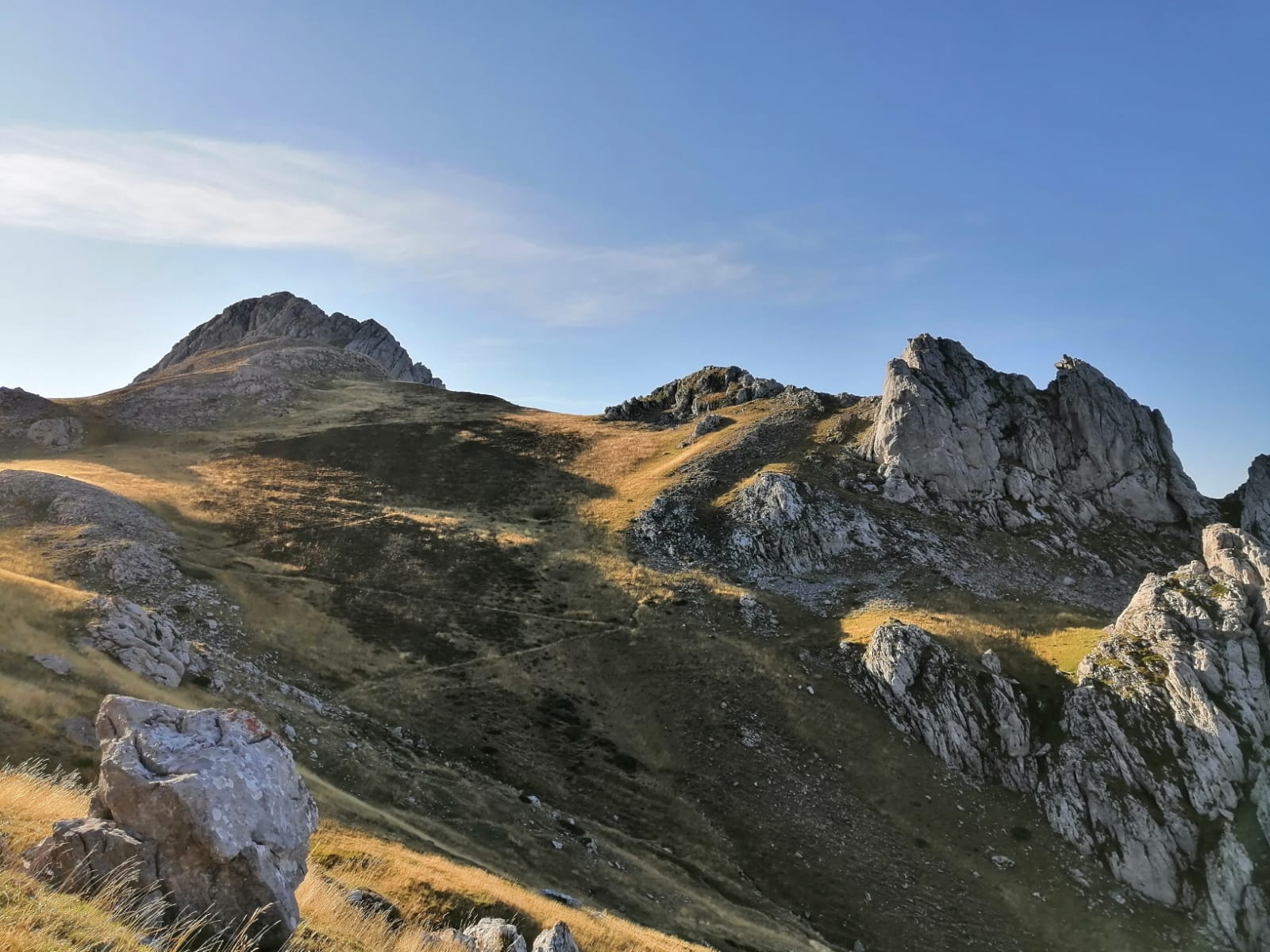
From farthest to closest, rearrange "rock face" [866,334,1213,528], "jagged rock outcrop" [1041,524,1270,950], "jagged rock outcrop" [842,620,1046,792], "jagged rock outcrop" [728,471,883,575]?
"rock face" [866,334,1213,528] < "jagged rock outcrop" [728,471,883,575] < "jagged rock outcrop" [842,620,1046,792] < "jagged rock outcrop" [1041,524,1270,950]

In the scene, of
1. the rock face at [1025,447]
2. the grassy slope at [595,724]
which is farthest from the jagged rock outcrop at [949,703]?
the rock face at [1025,447]

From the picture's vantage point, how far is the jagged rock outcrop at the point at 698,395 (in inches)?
4953

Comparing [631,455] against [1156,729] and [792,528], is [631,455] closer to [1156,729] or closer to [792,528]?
[792,528]

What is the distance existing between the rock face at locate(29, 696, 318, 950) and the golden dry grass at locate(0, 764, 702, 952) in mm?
753

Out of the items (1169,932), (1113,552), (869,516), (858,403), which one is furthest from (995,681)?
(858,403)

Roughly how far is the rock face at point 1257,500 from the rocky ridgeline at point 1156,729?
1434 inches

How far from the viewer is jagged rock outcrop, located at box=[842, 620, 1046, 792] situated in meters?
49.2

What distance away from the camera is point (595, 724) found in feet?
166

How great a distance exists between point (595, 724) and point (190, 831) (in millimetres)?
42426

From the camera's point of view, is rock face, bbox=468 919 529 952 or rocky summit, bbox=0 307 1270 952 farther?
rocky summit, bbox=0 307 1270 952

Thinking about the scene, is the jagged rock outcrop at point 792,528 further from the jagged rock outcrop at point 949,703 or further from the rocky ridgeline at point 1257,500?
the rocky ridgeline at point 1257,500

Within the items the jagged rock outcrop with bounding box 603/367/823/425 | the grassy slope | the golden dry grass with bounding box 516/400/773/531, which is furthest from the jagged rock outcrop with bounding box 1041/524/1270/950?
the jagged rock outcrop with bounding box 603/367/823/425

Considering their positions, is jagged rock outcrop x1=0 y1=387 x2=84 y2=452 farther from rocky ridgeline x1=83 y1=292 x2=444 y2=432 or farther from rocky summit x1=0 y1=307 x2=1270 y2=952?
rocky ridgeline x1=83 y1=292 x2=444 y2=432

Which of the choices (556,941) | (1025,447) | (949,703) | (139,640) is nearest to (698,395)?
(1025,447)
